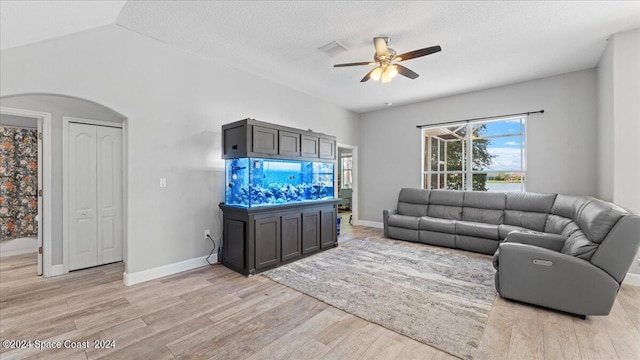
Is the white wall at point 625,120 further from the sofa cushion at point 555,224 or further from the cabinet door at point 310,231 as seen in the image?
the cabinet door at point 310,231

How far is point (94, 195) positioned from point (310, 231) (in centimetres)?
308

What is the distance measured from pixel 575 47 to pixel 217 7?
4486 mm

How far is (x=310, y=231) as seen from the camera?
410 cm

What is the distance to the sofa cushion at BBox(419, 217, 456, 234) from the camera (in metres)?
4.55

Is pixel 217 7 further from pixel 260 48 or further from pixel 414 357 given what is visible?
pixel 414 357

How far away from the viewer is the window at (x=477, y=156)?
4.86 m

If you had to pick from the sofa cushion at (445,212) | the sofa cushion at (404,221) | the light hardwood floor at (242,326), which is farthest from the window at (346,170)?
the light hardwood floor at (242,326)

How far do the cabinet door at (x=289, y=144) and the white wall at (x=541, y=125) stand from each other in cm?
311

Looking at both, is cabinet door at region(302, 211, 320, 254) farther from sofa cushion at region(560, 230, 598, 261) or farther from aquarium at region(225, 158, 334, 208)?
sofa cushion at region(560, 230, 598, 261)

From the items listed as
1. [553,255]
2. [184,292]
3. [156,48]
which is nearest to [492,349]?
[553,255]

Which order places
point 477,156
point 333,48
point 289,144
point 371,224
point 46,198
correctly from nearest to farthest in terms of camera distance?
point 46,198
point 333,48
point 289,144
point 477,156
point 371,224

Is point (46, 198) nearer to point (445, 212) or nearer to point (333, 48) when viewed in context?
point (333, 48)

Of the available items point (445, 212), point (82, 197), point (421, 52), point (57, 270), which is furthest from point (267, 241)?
point (445, 212)

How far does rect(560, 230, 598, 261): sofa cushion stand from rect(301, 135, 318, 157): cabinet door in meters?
3.23
